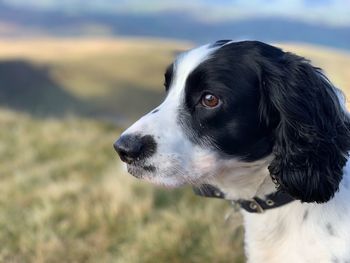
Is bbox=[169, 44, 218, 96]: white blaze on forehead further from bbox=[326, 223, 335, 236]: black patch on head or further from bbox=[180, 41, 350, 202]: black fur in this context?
bbox=[326, 223, 335, 236]: black patch on head

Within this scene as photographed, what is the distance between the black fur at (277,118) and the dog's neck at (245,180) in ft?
0.31

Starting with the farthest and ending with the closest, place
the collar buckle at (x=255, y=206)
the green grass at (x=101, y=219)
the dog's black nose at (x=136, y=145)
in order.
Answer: the green grass at (x=101, y=219), the collar buckle at (x=255, y=206), the dog's black nose at (x=136, y=145)

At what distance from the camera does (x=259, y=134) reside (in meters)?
2.94

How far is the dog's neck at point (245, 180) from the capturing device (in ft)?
9.96

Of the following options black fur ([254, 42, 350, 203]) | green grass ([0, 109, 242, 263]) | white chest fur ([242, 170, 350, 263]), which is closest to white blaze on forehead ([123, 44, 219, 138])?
black fur ([254, 42, 350, 203])

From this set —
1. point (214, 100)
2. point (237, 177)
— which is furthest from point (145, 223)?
point (214, 100)

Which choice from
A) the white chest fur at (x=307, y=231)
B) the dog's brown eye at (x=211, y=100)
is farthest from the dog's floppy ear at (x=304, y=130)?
the dog's brown eye at (x=211, y=100)

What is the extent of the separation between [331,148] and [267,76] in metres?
0.43

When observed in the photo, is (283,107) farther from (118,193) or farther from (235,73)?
(118,193)

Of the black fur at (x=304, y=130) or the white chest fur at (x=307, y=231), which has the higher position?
the black fur at (x=304, y=130)

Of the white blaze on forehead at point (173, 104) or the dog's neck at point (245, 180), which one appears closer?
the white blaze on forehead at point (173, 104)

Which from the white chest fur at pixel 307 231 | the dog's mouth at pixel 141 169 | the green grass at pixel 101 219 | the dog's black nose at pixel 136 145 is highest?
the dog's black nose at pixel 136 145

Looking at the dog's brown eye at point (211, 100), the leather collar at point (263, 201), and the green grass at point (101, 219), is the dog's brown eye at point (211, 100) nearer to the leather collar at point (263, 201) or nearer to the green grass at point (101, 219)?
the leather collar at point (263, 201)

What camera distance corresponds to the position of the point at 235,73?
290 centimetres
